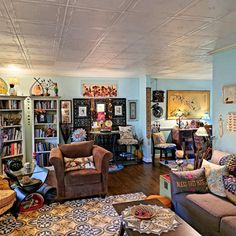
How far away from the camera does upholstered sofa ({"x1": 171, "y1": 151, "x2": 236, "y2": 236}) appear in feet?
7.32

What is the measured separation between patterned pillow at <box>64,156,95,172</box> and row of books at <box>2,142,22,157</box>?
2.01 m

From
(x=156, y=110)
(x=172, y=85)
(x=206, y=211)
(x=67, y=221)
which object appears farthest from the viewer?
(x=172, y=85)

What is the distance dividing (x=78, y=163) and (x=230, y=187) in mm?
2401

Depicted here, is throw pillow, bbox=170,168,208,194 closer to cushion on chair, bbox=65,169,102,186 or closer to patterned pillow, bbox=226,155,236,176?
patterned pillow, bbox=226,155,236,176

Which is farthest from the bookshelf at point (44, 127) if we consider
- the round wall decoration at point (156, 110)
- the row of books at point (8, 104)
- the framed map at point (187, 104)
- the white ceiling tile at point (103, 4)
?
the white ceiling tile at point (103, 4)

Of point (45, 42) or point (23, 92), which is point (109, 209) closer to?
point (45, 42)

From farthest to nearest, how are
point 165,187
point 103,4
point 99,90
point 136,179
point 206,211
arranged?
point 99,90 → point 136,179 → point 165,187 → point 206,211 → point 103,4

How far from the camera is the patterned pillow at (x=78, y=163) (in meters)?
3.89

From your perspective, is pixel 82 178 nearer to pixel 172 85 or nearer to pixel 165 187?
pixel 165 187

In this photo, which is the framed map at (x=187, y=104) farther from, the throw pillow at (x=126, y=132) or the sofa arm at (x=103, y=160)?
the sofa arm at (x=103, y=160)

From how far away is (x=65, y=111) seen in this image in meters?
6.28

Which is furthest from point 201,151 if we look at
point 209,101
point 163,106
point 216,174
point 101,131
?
point 209,101

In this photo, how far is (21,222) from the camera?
304cm

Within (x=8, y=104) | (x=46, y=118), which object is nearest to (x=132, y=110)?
(x=46, y=118)
